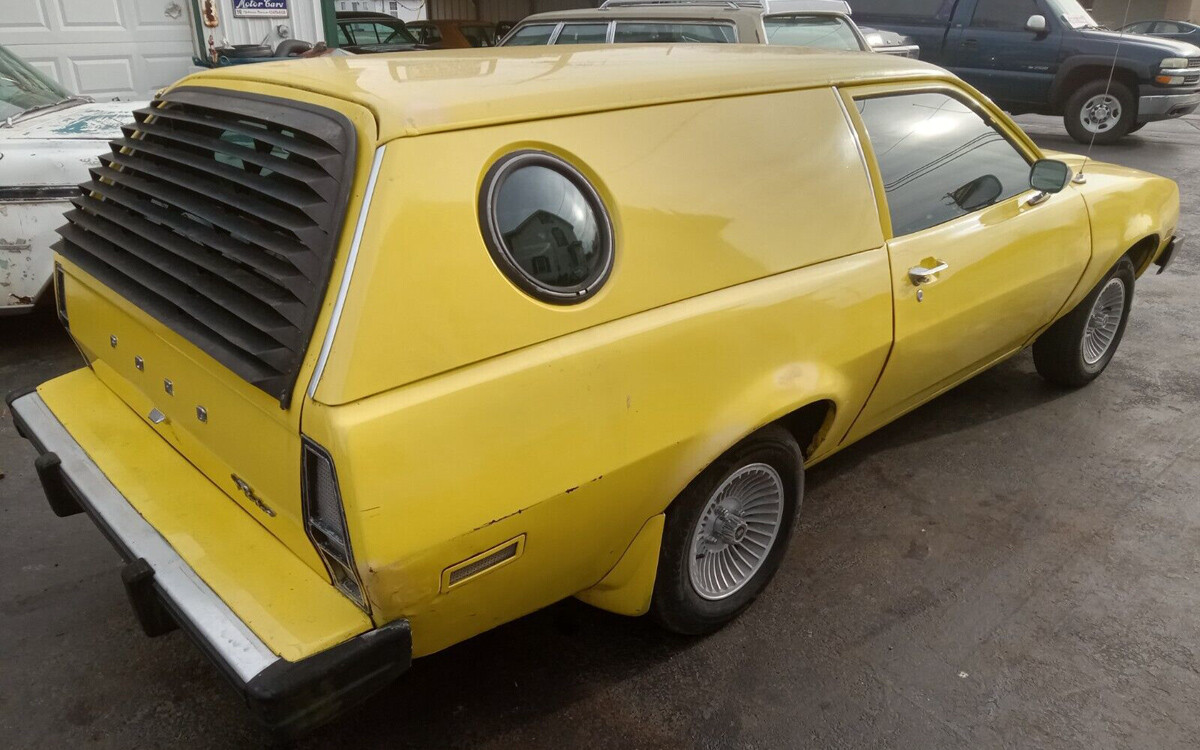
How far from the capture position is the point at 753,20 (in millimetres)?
6211

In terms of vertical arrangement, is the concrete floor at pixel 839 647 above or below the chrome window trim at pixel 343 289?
below

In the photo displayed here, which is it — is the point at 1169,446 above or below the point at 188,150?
below

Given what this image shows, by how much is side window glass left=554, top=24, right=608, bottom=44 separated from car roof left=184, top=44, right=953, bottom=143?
3.94m

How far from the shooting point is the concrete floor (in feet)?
7.59

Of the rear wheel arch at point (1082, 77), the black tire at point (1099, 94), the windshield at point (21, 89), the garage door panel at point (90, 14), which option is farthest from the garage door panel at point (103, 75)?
the black tire at point (1099, 94)

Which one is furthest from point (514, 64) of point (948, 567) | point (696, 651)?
point (948, 567)

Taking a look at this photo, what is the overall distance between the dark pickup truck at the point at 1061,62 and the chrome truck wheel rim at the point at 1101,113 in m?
0.01

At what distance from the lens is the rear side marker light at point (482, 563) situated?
181 cm

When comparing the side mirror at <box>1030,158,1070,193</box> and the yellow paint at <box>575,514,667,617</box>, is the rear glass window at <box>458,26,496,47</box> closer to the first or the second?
the side mirror at <box>1030,158,1070,193</box>

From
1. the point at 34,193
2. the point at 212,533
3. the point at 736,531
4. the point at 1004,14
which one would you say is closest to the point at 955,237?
the point at 736,531

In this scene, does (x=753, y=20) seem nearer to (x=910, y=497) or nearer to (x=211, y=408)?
(x=910, y=497)

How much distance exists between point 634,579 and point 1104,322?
3.22m

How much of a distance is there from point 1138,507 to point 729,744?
6.93 feet

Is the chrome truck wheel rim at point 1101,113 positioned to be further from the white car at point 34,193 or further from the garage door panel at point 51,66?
the garage door panel at point 51,66
